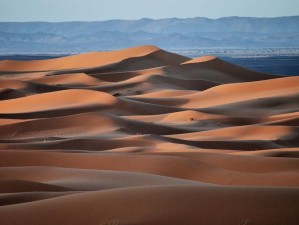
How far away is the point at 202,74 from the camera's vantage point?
3716 cm

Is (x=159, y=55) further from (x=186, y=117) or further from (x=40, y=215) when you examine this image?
(x=40, y=215)

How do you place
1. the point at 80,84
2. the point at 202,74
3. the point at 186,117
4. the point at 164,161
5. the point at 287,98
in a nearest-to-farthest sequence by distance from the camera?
the point at 164,161 → the point at 186,117 → the point at 287,98 → the point at 80,84 → the point at 202,74

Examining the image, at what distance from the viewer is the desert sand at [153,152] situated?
5.57 meters

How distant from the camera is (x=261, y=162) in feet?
32.9

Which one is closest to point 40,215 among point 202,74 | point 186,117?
point 186,117

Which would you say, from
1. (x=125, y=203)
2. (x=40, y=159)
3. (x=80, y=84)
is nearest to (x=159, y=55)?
(x=80, y=84)

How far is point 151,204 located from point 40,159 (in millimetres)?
4937

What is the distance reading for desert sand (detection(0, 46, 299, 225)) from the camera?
5566 mm

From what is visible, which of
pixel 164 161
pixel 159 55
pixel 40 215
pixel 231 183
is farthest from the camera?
pixel 159 55

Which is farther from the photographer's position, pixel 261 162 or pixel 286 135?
pixel 286 135

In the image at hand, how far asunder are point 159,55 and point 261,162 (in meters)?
32.7

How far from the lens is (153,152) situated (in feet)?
37.8

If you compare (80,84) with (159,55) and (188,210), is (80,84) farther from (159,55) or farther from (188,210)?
(188,210)

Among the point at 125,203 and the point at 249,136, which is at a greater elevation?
the point at 125,203
